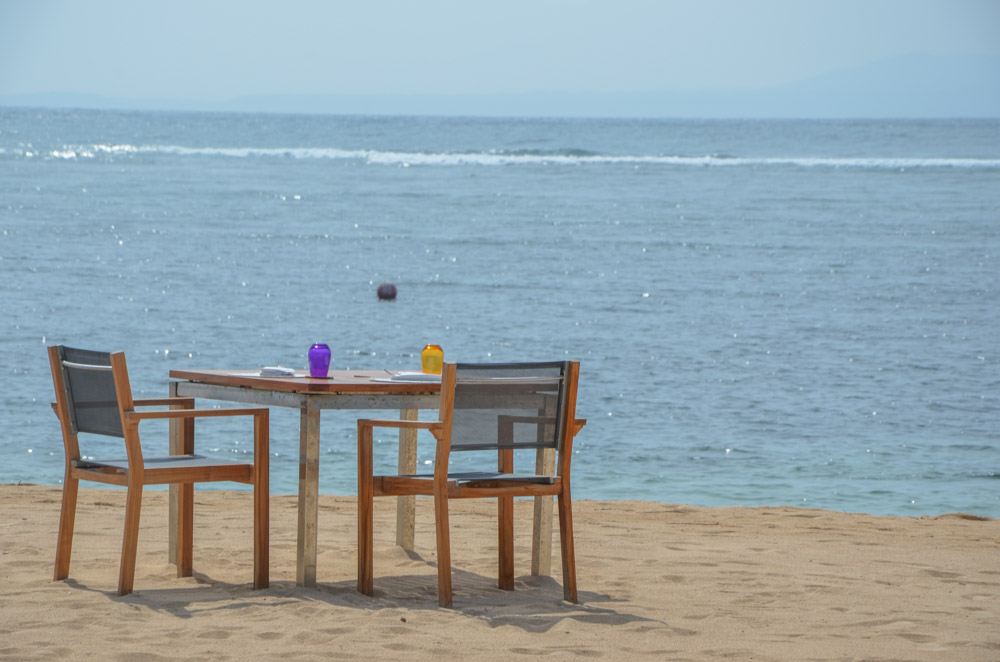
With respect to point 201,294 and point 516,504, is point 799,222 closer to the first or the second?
point 201,294

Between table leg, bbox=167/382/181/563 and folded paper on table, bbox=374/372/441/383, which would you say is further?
table leg, bbox=167/382/181/563

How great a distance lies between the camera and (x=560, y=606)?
4.82 m

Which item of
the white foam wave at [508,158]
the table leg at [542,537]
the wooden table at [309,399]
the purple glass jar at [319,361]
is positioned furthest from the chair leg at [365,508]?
the white foam wave at [508,158]

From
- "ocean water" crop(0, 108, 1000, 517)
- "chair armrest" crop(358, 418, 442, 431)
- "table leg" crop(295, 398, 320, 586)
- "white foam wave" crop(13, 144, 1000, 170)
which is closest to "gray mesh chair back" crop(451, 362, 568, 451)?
"chair armrest" crop(358, 418, 442, 431)

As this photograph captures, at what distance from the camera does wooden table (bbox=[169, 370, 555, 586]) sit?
4715 millimetres

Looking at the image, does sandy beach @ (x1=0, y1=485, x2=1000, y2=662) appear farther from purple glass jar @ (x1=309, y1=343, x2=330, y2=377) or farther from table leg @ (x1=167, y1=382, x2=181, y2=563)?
purple glass jar @ (x1=309, y1=343, x2=330, y2=377)

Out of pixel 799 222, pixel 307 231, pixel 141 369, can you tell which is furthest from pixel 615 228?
pixel 141 369

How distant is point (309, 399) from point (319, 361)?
0.34m

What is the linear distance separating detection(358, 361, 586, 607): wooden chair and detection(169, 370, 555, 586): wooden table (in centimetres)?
11

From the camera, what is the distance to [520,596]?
502cm

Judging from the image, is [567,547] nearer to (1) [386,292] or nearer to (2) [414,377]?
(2) [414,377]

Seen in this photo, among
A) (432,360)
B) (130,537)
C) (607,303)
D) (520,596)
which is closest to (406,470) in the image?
(432,360)

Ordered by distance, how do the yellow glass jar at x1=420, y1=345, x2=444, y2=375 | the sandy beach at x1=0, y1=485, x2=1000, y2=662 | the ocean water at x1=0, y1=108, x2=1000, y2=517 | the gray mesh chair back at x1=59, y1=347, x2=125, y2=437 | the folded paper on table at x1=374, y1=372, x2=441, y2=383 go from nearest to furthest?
the sandy beach at x1=0, y1=485, x2=1000, y2=662, the gray mesh chair back at x1=59, y1=347, x2=125, y2=437, the folded paper on table at x1=374, y1=372, x2=441, y2=383, the yellow glass jar at x1=420, y1=345, x2=444, y2=375, the ocean water at x1=0, y1=108, x2=1000, y2=517

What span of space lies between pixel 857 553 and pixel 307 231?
84.8 ft
